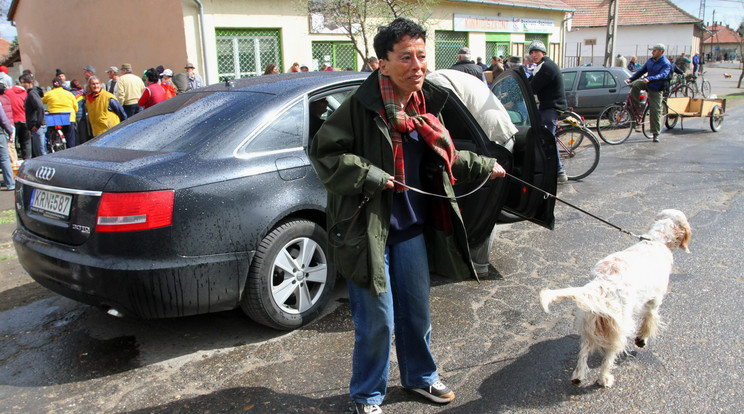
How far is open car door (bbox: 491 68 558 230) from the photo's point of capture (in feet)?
13.2

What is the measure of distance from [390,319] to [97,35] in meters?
17.1

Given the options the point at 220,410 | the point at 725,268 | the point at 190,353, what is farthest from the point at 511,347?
the point at 725,268

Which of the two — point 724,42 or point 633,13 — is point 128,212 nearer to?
point 633,13

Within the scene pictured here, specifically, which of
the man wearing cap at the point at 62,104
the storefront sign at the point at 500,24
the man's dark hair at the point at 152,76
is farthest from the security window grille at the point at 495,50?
the man wearing cap at the point at 62,104

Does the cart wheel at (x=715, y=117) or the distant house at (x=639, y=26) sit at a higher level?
the distant house at (x=639, y=26)

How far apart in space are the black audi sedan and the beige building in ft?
35.3

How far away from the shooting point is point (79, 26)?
17.0 metres

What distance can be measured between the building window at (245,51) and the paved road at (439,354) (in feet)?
34.2

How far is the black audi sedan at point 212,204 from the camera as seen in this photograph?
304cm

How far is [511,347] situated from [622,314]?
2.62ft

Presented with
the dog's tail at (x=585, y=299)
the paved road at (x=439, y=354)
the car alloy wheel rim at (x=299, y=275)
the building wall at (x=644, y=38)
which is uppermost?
the building wall at (x=644, y=38)

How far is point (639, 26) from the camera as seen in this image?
4853cm

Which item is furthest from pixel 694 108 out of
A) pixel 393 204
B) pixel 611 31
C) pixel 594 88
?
pixel 393 204

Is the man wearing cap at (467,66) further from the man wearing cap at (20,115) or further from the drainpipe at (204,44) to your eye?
→ the man wearing cap at (20,115)
